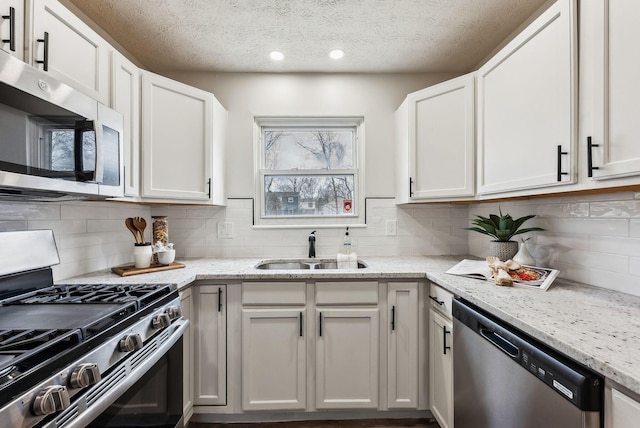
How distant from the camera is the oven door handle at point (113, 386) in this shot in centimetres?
78

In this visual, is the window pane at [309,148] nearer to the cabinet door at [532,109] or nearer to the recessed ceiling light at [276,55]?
the recessed ceiling light at [276,55]

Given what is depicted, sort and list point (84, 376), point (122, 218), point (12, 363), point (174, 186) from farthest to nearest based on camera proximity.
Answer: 1. point (122, 218)
2. point (174, 186)
3. point (84, 376)
4. point (12, 363)

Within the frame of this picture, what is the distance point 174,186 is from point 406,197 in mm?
1560

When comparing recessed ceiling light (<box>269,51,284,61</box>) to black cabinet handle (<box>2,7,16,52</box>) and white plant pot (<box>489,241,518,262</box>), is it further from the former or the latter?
white plant pot (<box>489,241,518,262</box>)

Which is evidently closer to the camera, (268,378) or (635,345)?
(635,345)

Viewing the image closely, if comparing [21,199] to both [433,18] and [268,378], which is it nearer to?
[268,378]

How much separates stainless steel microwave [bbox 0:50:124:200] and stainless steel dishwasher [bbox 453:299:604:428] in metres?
1.65

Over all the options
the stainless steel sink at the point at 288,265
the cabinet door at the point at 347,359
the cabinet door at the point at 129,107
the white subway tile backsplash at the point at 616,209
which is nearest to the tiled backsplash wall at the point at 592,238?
the white subway tile backsplash at the point at 616,209

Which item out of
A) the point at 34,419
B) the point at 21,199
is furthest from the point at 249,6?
the point at 34,419

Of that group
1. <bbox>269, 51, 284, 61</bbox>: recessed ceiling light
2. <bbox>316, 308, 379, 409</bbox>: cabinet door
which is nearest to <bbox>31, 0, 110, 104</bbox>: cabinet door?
<bbox>269, 51, 284, 61</bbox>: recessed ceiling light

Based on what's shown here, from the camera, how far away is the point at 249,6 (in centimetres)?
164

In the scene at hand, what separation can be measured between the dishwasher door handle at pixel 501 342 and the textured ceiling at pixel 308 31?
168 centimetres

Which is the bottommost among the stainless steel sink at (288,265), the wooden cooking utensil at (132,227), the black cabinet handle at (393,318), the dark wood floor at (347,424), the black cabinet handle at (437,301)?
the dark wood floor at (347,424)

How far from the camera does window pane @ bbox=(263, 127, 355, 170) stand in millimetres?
2463
